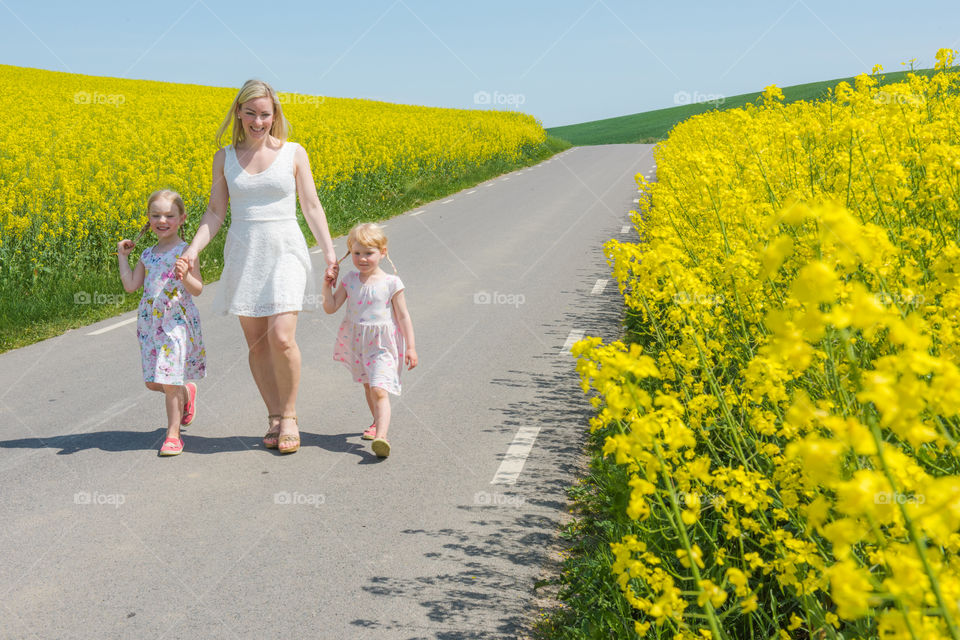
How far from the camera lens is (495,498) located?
14.5ft

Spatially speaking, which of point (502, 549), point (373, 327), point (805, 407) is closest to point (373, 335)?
point (373, 327)

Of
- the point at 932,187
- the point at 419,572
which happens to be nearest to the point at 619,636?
the point at 419,572

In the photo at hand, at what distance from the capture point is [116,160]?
1340 centimetres

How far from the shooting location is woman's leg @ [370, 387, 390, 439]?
5.00 metres

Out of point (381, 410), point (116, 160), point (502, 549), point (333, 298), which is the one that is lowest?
point (502, 549)

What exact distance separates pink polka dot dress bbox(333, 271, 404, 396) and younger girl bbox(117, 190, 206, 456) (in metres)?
0.90

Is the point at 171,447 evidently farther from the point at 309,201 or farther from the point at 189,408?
the point at 309,201

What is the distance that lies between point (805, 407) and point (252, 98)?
406 centimetres

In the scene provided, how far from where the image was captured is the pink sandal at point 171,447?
507 centimetres

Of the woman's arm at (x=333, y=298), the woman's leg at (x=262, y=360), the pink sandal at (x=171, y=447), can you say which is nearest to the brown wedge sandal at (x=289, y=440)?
the woman's leg at (x=262, y=360)

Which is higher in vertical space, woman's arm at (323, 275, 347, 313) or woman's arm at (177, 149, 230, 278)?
woman's arm at (177, 149, 230, 278)

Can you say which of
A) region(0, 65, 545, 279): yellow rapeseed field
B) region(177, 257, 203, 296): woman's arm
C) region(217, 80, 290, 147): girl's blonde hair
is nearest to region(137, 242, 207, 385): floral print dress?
region(177, 257, 203, 296): woman's arm

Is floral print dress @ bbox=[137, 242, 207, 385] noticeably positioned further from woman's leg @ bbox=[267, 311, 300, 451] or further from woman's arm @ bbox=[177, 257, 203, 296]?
woman's leg @ bbox=[267, 311, 300, 451]

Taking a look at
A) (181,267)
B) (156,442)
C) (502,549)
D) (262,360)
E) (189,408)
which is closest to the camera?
(502,549)
